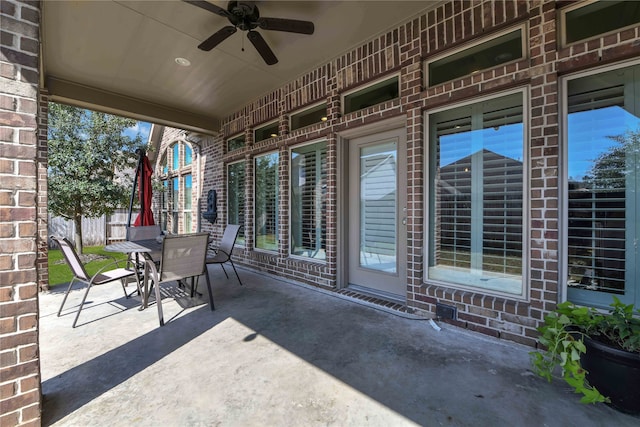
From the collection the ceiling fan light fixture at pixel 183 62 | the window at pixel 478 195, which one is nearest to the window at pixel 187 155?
the ceiling fan light fixture at pixel 183 62

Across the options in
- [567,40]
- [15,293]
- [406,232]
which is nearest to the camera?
[15,293]

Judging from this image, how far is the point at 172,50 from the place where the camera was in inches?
142

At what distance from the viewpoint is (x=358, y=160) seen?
3766mm

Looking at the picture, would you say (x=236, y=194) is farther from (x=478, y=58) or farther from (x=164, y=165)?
(x=164, y=165)

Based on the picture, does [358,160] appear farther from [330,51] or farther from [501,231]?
[501,231]

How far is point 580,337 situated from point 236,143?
5.75 meters

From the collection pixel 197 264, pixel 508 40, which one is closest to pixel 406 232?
pixel 508 40

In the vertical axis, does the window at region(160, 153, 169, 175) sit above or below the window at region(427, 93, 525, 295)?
above

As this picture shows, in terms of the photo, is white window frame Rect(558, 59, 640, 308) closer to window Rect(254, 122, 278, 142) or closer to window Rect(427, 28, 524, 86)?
window Rect(427, 28, 524, 86)

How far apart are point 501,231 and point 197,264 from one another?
9.98 ft

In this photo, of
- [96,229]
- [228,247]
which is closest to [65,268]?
[228,247]

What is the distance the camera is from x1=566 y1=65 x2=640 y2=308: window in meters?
1.98

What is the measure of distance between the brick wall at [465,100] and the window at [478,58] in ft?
0.25

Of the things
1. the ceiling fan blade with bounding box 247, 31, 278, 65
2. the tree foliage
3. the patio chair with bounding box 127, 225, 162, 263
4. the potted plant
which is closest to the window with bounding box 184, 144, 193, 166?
the patio chair with bounding box 127, 225, 162, 263
